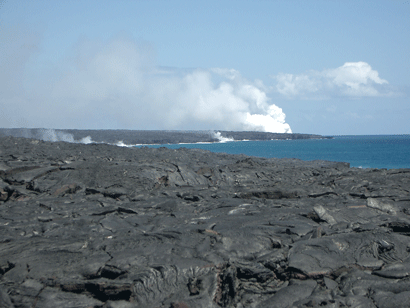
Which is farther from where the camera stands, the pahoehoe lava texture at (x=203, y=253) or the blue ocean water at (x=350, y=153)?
the blue ocean water at (x=350, y=153)

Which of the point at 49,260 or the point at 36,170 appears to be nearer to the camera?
the point at 49,260

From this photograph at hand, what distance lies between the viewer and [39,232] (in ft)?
28.1

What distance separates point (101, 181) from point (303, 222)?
9.77m

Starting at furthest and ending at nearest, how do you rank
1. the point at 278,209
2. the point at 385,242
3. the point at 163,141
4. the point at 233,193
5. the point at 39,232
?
the point at 163,141 → the point at 233,193 → the point at 278,209 → the point at 39,232 → the point at 385,242

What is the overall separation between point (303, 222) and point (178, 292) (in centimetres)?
418

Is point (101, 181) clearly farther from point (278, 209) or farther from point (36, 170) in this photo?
point (278, 209)

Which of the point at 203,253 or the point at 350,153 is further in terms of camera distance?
the point at 350,153

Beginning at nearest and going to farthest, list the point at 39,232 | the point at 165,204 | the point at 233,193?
the point at 39,232 < the point at 165,204 < the point at 233,193

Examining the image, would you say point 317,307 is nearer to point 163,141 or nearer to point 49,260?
point 49,260

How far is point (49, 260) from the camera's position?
261 inches

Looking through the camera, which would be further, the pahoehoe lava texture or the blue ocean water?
the blue ocean water

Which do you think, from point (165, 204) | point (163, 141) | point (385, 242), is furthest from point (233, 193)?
point (163, 141)

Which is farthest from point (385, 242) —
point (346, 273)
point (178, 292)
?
point (178, 292)

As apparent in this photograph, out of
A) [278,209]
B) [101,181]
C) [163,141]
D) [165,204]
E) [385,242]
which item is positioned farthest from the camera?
[163,141]
